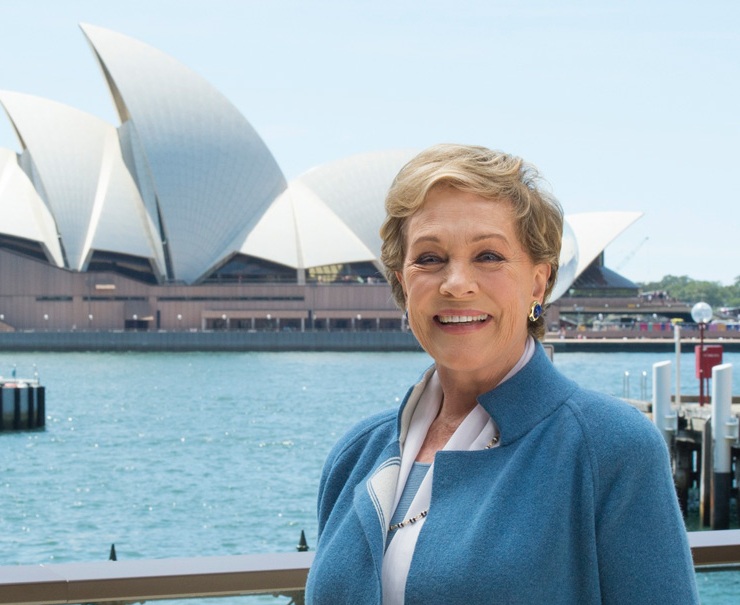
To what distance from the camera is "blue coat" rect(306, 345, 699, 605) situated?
1.23 metres

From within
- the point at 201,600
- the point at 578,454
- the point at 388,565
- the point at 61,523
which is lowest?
the point at 61,523

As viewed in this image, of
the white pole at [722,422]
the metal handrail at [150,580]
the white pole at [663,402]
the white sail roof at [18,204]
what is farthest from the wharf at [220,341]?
the metal handrail at [150,580]

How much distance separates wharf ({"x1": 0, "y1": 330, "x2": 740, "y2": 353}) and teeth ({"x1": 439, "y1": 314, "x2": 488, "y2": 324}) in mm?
51524

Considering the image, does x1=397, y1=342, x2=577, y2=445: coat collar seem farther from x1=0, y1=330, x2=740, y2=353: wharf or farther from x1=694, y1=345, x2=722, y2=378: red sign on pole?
x1=0, y1=330, x2=740, y2=353: wharf

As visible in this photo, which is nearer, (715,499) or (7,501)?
(715,499)

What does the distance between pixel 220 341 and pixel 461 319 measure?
5192cm

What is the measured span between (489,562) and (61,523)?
12.3m

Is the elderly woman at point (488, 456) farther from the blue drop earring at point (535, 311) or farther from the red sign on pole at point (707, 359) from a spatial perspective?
the red sign on pole at point (707, 359)

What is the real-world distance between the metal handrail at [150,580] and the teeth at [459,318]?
2.04 feet

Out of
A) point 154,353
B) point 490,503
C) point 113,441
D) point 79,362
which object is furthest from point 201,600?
point 154,353

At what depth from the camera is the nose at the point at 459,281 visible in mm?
1401

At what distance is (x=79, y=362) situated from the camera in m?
45.6

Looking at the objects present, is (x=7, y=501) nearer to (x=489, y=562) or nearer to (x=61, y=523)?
(x=61, y=523)

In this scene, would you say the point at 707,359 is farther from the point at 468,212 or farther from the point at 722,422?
the point at 468,212
